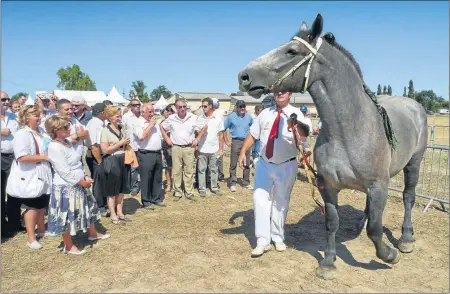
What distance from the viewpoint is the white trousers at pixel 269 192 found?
436 centimetres

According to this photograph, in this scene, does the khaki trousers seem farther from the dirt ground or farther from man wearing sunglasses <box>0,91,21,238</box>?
man wearing sunglasses <box>0,91,21,238</box>

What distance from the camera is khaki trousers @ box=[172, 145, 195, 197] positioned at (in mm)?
7312

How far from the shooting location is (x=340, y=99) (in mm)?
3367

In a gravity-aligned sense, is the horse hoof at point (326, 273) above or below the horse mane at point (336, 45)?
below

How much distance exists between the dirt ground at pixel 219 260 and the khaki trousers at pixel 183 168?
A: 132cm

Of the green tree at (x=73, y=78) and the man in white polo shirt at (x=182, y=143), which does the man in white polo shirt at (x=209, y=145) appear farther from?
the green tree at (x=73, y=78)

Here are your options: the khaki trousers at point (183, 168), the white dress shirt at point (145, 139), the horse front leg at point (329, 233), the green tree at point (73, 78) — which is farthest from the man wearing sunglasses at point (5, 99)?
the green tree at point (73, 78)

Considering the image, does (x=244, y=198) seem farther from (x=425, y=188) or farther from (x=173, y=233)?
(x=425, y=188)

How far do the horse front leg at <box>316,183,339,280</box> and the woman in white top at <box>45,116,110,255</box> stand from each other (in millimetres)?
3100

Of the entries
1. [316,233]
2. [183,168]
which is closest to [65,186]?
[183,168]

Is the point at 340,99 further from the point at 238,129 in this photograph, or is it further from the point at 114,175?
the point at 238,129

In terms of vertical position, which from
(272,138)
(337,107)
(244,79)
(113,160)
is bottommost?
(113,160)

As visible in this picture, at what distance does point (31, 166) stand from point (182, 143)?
127 inches

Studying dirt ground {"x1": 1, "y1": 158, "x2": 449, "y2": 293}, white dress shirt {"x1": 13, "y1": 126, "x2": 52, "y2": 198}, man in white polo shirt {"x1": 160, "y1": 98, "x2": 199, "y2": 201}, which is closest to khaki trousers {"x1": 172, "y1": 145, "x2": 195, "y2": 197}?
man in white polo shirt {"x1": 160, "y1": 98, "x2": 199, "y2": 201}
